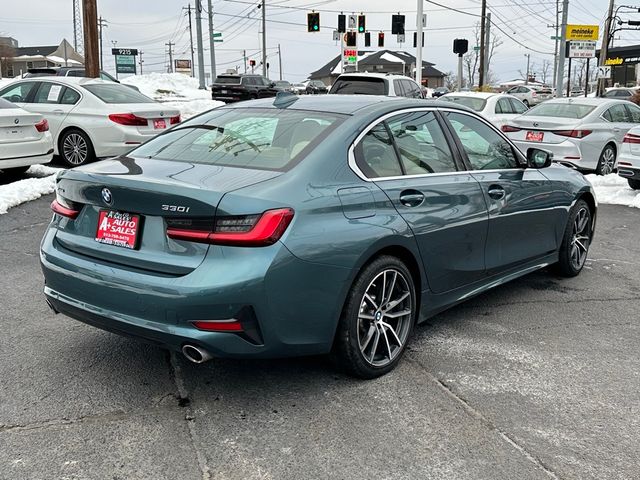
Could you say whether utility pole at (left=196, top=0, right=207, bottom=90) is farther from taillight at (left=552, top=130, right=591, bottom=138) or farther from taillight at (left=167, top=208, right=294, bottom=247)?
taillight at (left=167, top=208, right=294, bottom=247)

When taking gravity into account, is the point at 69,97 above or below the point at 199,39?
below

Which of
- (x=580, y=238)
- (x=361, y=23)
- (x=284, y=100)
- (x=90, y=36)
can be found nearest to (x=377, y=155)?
(x=284, y=100)

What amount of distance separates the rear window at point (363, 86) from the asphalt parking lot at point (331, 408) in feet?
32.5

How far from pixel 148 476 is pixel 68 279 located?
3.98ft

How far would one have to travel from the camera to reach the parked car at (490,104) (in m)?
14.5

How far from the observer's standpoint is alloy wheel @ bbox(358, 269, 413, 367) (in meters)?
3.74

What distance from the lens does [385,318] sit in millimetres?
3871

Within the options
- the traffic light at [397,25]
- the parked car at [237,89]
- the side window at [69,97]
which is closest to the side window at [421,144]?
the side window at [69,97]

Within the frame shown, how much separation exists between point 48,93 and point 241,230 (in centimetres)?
982

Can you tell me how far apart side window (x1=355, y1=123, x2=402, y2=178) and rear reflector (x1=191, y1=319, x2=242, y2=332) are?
1.17m

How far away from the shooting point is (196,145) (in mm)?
4059

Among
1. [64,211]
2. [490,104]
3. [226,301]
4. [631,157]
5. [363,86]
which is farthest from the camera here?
[490,104]

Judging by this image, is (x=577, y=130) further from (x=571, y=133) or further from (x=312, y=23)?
(x=312, y=23)

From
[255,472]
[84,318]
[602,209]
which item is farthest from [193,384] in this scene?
[602,209]
